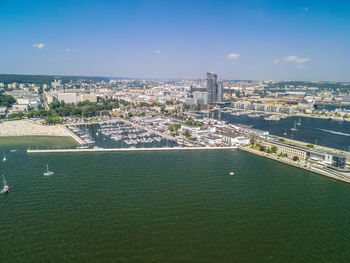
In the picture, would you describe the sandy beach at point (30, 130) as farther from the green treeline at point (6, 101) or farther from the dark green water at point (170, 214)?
the green treeline at point (6, 101)

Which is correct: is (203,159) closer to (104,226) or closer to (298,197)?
(298,197)

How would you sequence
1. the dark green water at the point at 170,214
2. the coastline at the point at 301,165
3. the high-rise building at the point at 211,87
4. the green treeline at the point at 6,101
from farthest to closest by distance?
the high-rise building at the point at 211,87, the green treeline at the point at 6,101, the coastline at the point at 301,165, the dark green water at the point at 170,214

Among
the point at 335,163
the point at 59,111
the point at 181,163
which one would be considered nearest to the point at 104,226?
the point at 181,163

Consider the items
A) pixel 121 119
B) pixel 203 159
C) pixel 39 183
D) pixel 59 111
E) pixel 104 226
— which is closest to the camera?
pixel 104 226

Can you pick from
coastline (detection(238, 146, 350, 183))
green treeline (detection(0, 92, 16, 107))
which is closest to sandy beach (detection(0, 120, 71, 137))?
green treeline (detection(0, 92, 16, 107))

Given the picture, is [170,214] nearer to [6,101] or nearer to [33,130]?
[33,130]

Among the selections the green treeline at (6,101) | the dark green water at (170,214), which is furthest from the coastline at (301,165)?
the green treeline at (6,101)

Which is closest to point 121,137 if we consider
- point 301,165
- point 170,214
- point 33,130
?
point 33,130
